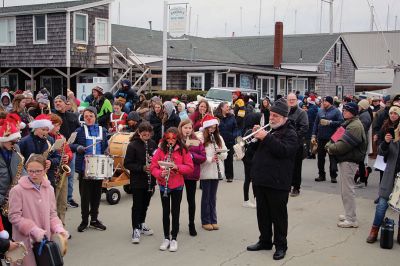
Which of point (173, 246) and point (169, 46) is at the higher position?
point (169, 46)

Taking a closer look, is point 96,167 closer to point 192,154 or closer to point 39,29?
point 192,154

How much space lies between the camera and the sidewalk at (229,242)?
6.60 m

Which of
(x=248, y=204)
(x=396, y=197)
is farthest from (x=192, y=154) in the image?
(x=396, y=197)

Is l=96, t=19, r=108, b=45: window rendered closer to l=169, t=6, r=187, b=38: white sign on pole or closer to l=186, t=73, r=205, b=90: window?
l=169, t=6, r=187, b=38: white sign on pole

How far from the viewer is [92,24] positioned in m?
27.9

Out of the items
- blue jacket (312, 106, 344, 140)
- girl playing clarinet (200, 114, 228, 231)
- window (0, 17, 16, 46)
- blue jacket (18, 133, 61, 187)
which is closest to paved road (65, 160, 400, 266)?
girl playing clarinet (200, 114, 228, 231)

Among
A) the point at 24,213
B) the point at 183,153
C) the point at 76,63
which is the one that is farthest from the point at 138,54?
the point at 24,213

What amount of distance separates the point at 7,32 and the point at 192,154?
24.9 meters

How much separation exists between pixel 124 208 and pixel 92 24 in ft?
67.1

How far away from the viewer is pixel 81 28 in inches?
1084

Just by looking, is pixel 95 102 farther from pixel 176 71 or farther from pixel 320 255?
pixel 176 71

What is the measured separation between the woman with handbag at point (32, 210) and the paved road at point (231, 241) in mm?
1507

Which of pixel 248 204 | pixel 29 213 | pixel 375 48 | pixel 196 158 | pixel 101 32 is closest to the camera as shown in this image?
pixel 29 213

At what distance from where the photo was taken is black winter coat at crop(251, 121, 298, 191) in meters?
6.42
